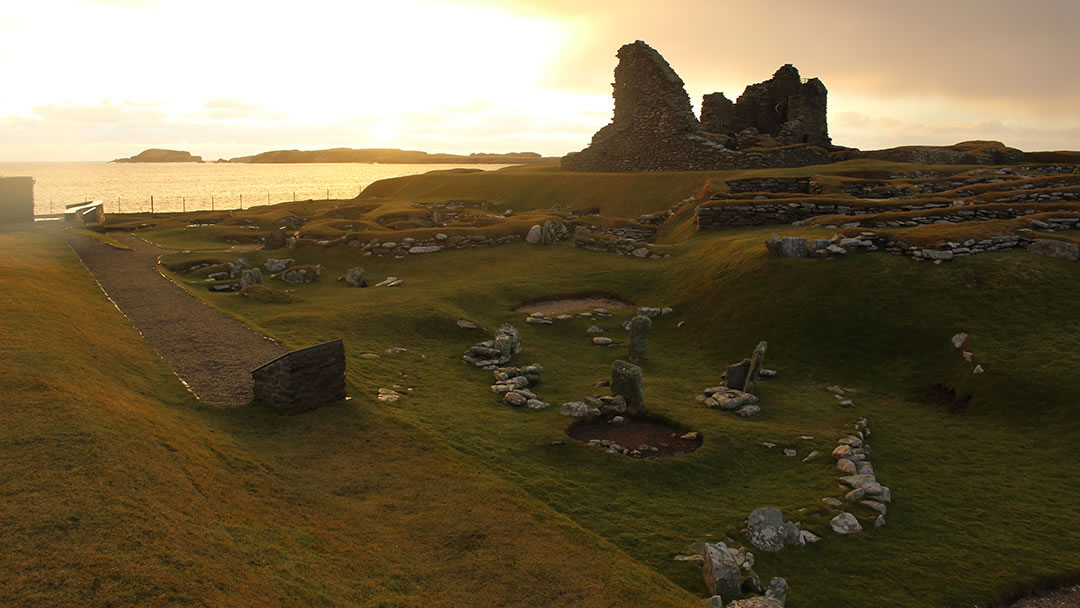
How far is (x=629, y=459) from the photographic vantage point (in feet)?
45.1

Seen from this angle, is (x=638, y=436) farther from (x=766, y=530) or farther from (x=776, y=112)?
(x=776, y=112)

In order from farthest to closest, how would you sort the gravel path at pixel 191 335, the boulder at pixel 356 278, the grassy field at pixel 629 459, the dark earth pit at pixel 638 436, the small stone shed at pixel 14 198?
1. the small stone shed at pixel 14 198
2. the boulder at pixel 356 278
3. the gravel path at pixel 191 335
4. the dark earth pit at pixel 638 436
5. the grassy field at pixel 629 459

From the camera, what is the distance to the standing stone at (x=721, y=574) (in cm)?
952

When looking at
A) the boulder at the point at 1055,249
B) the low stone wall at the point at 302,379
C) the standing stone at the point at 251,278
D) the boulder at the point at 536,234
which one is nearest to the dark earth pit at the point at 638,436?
the low stone wall at the point at 302,379

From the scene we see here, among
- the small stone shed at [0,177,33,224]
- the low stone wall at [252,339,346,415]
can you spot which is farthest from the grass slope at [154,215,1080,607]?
the small stone shed at [0,177,33,224]

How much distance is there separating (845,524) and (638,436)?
484 cm

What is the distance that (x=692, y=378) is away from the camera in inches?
763

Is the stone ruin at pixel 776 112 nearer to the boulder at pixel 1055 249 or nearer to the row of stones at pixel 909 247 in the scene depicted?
the row of stones at pixel 909 247

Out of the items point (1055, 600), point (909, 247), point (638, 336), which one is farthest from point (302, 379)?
point (909, 247)

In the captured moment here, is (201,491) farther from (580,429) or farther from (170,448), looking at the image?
(580,429)

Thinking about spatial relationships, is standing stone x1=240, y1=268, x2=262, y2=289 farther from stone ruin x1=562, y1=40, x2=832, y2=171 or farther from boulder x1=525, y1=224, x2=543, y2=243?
stone ruin x1=562, y1=40, x2=832, y2=171

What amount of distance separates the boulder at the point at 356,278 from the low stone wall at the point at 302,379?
1490cm

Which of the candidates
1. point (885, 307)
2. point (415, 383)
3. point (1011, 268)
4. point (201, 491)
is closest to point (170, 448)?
point (201, 491)

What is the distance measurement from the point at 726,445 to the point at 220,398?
10896mm
